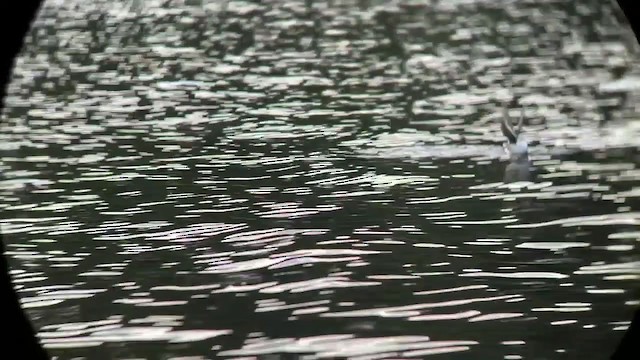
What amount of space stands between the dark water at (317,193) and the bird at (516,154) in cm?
4

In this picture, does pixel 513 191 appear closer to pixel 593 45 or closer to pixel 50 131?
pixel 50 131

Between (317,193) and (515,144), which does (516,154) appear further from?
(317,193)

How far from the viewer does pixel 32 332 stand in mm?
1531

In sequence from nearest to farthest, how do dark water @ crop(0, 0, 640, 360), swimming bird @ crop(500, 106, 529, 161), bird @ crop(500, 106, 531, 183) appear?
1. dark water @ crop(0, 0, 640, 360)
2. bird @ crop(500, 106, 531, 183)
3. swimming bird @ crop(500, 106, 529, 161)

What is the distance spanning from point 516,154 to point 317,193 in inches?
35.3

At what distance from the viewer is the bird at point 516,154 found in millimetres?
3055

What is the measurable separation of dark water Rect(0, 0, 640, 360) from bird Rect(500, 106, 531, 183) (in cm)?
4

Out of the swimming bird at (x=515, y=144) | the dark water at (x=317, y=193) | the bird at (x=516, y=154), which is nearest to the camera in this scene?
the dark water at (x=317, y=193)

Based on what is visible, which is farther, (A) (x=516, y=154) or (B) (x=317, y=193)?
(A) (x=516, y=154)

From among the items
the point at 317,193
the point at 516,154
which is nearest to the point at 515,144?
the point at 516,154

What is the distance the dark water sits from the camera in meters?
2.00

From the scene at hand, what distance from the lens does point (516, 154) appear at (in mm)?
3184

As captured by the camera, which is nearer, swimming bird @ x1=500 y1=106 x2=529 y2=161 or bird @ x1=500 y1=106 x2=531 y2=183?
bird @ x1=500 y1=106 x2=531 y2=183

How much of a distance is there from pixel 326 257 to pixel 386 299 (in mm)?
306
